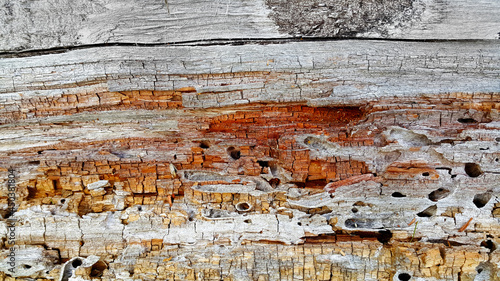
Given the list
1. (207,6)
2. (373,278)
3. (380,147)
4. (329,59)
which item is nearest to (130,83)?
(207,6)

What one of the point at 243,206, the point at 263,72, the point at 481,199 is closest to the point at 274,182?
the point at 243,206

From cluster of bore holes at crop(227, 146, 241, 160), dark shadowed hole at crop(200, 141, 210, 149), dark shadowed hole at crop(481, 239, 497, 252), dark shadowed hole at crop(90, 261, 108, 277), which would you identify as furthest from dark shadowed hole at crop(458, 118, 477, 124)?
dark shadowed hole at crop(90, 261, 108, 277)

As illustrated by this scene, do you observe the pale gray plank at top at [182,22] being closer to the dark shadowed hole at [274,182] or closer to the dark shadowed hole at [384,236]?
the dark shadowed hole at [274,182]

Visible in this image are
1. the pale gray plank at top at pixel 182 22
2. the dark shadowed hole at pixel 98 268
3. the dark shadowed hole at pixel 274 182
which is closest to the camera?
the dark shadowed hole at pixel 98 268

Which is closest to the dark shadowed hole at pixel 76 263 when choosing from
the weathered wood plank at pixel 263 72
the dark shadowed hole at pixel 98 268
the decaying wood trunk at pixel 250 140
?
the decaying wood trunk at pixel 250 140

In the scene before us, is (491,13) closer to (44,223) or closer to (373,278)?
(373,278)

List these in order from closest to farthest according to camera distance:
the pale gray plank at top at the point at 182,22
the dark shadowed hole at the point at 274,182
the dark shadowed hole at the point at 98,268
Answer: the dark shadowed hole at the point at 98,268, the dark shadowed hole at the point at 274,182, the pale gray plank at top at the point at 182,22

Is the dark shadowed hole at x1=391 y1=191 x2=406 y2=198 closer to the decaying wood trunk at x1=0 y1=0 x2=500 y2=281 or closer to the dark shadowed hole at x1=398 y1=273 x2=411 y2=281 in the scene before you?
the decaying wood trunk at x1=0 y1=0 x2=500 y2=281
